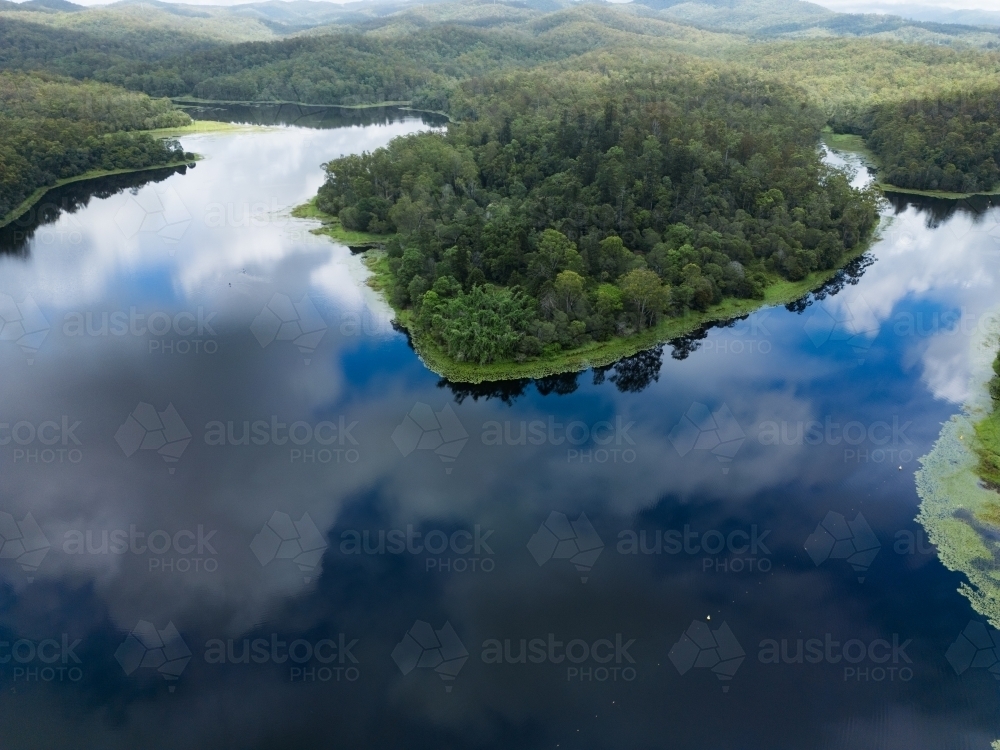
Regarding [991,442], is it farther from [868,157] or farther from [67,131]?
[67,131]

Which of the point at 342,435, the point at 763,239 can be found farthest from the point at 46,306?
the point at 763,239

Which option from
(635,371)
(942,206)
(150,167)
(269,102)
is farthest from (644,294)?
(269,102)

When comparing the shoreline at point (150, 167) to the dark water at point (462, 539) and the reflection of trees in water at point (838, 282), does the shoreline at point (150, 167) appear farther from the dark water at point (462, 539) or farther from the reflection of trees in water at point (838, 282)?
the reflection of trees in water at point (838, 282)

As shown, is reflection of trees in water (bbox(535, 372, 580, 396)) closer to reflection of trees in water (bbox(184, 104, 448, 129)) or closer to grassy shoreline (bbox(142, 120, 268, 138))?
reflection of trees in water (bbox(184, 104, 448, 129))

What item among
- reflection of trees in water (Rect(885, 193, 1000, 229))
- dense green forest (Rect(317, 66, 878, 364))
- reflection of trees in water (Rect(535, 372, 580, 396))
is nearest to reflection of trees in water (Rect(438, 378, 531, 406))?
reflection of trees in water (Rect(535, 372, 580, 396))

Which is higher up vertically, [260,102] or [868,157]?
[260,102]
